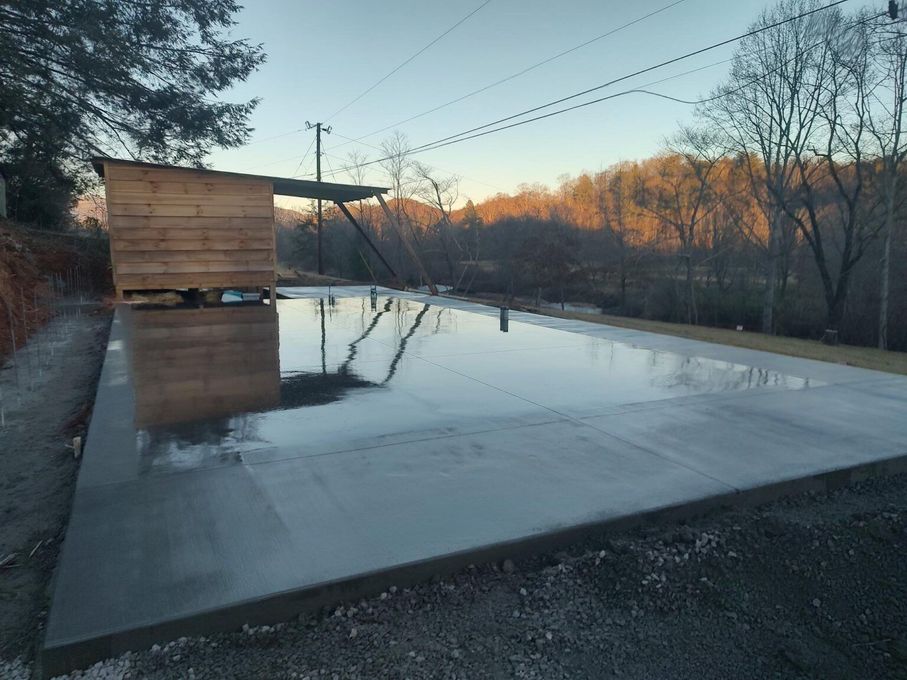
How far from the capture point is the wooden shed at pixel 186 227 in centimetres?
1136

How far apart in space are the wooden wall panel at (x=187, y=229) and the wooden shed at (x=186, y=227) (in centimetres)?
2

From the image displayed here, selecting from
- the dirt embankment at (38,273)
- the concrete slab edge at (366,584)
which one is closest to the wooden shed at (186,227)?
the dirt embankment at (38,273)

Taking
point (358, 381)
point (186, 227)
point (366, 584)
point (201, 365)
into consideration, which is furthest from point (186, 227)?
point (366, 584)

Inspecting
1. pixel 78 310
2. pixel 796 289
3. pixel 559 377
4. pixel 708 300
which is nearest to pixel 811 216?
pixel 796 289

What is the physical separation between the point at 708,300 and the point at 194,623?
107 feet

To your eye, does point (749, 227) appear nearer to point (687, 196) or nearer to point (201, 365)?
point (687, 196)

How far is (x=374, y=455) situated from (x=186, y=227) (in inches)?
373

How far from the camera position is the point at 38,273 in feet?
44.5

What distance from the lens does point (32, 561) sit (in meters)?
2.88

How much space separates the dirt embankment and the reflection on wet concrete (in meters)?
1.63

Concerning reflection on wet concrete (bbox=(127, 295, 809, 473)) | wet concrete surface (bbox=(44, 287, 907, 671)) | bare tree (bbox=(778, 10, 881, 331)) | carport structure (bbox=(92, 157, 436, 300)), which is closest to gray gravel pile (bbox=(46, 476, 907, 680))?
wet concrete surface (bbox=(44, 287, 907, 671))

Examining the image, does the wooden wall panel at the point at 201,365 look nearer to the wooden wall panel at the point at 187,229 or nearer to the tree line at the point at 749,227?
the wooden wall panel at the point at 187,229

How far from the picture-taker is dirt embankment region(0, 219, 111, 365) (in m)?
9.09

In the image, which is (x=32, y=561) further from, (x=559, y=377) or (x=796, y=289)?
(x=796, y=289)
